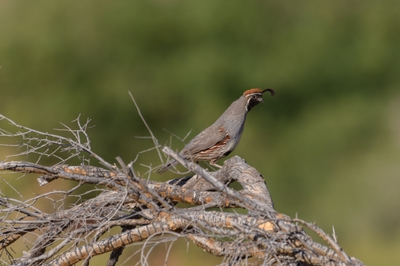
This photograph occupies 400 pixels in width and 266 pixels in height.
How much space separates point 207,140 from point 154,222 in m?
2.50

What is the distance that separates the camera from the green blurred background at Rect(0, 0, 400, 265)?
1005 centimetres

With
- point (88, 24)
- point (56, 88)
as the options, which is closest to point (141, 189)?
point (56, 88)

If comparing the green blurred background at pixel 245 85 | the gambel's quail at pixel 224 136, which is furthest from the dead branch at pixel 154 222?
the green blurred background at pixel 245 85

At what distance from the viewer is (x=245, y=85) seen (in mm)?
10875

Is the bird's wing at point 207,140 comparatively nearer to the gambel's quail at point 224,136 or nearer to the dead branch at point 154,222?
the gambel's quail at point 224,136

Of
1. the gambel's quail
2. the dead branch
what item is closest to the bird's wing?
the gambel's quail

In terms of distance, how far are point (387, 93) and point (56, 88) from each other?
476 cm

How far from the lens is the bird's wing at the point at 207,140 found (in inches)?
243

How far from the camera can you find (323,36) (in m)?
11.5

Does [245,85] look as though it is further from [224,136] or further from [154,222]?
[154,222]

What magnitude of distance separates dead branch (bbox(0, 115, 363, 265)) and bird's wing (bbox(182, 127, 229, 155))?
1.59m

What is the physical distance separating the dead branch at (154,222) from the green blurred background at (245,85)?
545 cm

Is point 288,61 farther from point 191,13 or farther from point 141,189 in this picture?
point 141,189

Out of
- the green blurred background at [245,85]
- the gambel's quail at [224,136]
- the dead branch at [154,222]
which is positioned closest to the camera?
the dead branch at [154,222]
